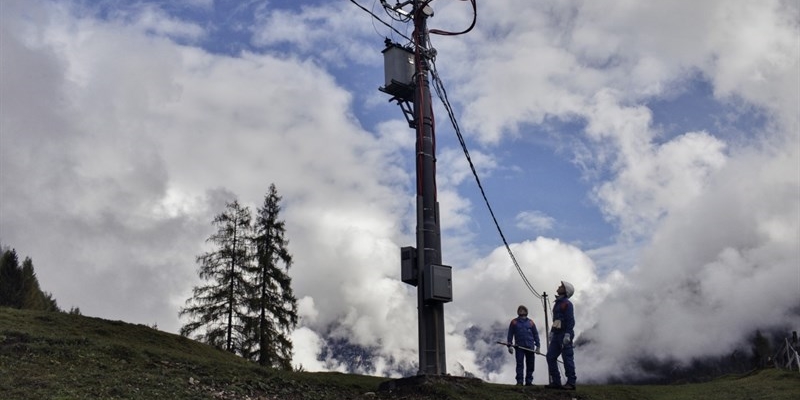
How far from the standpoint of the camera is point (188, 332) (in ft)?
136

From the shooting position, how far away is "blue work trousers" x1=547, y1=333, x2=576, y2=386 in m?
17.4

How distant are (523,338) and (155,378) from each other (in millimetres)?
9779

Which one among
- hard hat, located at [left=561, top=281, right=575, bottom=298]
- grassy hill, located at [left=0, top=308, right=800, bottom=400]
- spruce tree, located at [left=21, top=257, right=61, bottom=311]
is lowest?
grassy hill, located at [left=0, top=308, right=800, bottom=400]

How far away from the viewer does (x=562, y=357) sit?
17.5 m

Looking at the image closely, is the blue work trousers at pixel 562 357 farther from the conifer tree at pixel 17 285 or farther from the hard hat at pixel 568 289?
the conifer tree at pixel 17 285

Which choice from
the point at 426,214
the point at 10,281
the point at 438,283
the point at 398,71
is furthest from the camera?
the point at 10,281

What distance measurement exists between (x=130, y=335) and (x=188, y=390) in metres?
7.90

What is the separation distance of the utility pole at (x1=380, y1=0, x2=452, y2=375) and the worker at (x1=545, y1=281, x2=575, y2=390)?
2.78 meters

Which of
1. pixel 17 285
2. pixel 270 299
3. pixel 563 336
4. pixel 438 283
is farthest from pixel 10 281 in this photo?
pixel 563 336

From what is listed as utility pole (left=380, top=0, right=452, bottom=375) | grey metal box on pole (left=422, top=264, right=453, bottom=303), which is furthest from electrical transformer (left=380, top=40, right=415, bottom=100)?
grey metal box on pole (left=422, top=264, right=453, bottom=303)

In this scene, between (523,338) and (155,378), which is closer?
(155,378)

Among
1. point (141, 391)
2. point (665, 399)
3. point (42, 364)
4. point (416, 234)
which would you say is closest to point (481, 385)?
point (416, 234)

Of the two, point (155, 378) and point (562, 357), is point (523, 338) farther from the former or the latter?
point (155, 378)

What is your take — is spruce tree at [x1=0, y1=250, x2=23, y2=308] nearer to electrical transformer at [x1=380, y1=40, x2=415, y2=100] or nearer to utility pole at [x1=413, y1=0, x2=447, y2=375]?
electrical transformer at [x1=380, y1=40, x2=415, y2=100]
